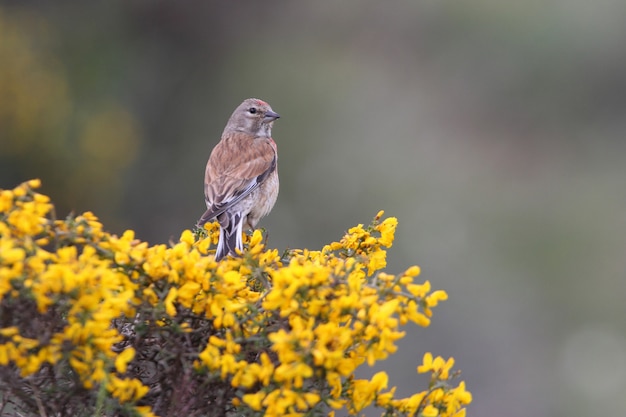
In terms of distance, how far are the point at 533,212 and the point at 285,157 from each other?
3.44 m

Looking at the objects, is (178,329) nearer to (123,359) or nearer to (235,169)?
(123,359)

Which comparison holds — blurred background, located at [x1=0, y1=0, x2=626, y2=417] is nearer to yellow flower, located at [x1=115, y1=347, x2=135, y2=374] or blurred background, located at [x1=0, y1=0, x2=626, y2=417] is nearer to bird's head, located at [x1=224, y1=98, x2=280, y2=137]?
bird's head, located at [x1=224, y1=98, x2=280, y2=137]

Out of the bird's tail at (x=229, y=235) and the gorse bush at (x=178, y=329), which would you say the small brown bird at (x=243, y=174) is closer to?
the bird's tail at (x=229, y=235)

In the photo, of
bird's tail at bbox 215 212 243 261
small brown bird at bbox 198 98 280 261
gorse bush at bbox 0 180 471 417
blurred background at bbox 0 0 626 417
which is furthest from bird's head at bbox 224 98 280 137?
gorse bush at bbox 0 180 471 417

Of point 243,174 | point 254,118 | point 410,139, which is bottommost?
point 243,174

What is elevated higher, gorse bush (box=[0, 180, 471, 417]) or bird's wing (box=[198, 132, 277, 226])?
bird's wing (box=[198, 132, 277, 226])

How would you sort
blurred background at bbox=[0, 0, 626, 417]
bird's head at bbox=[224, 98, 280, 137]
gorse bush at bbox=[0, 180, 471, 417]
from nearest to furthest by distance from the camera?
gorse bush at bbox=[0, 180, 471, 417] < bird's head at bbox=[224, 98, 280, 137] < blurred background at bbox=[0, 0, 626, 417]

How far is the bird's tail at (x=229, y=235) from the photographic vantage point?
4.64m

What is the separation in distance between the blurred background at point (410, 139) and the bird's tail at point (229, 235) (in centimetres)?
358

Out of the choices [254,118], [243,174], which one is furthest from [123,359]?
[254,118]

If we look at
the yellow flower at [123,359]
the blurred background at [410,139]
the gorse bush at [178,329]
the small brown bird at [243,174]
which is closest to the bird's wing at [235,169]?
the small brown bird at [243,174]

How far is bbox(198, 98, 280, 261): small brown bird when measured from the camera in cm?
545

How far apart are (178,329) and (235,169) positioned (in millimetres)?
3249

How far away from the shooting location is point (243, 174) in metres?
5.84
